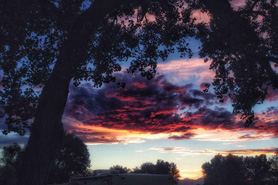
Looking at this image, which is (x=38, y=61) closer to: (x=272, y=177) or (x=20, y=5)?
(x=20, y=5)

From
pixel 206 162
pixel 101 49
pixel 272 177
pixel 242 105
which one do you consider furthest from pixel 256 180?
pixel 101 49

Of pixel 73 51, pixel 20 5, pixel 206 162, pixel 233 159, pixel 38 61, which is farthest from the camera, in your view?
pixel 206 162

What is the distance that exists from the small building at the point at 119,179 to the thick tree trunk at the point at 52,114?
2757 centimetres

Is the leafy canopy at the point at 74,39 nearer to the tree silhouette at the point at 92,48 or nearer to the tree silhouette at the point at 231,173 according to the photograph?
the tree silhouette at the point at 92,48

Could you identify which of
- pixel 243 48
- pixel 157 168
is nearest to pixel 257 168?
pixel 157 168

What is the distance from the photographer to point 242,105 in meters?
17.5

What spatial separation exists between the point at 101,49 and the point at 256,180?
110 m

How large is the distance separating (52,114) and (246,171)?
4777 inches

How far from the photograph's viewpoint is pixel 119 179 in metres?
36.2

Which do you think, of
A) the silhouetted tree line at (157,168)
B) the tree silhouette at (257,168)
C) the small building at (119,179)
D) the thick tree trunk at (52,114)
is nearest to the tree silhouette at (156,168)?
the silhouetted tree line at (157,168)

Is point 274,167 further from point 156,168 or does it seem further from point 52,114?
point 52,114

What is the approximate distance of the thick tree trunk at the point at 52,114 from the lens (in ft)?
30.2

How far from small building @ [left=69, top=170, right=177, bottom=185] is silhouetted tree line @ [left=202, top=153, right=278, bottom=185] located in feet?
219

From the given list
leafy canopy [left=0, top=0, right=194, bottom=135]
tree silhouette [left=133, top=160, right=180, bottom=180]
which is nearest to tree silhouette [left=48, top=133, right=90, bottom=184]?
tree silhouette [left=133, top=160, right=180, bottom=180]
